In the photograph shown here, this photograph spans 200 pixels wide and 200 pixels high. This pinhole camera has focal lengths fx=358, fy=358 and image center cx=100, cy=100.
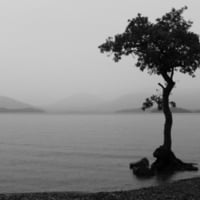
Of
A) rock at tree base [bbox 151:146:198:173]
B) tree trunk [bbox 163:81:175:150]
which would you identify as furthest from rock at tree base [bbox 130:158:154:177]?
tree trunk [bbox 163:81:175:150]

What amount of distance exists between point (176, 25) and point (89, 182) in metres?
17.5

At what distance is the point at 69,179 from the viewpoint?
34.2 m

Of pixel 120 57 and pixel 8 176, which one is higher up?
pixel 120 57

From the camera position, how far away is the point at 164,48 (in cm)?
3534

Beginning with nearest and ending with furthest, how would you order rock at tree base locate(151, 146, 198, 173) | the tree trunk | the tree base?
the tree base
rock at tree base locate(151, 146, 198, 173)
the tree trunk

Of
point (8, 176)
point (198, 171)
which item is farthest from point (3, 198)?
point (198, 171)

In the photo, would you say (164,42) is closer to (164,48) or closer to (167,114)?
(164,48)

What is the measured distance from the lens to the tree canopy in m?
34.9

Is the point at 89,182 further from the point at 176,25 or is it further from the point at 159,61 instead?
the point at 176,25

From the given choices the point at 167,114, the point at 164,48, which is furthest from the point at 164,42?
the point at 167,114

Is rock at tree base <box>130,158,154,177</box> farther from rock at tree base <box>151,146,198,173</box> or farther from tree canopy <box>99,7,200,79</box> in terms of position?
tree canopy <box>99,7,200,79</box>

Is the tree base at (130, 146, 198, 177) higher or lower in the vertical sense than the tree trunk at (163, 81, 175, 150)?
lower

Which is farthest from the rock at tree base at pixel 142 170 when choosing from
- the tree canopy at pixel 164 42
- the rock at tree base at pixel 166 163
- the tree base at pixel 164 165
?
the tree canopy at pixel 164 42

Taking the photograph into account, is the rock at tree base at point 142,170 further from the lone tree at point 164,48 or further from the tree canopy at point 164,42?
the tree canopy at point 164,42
